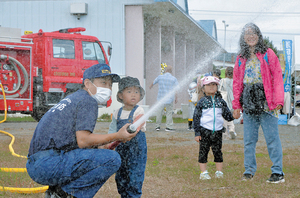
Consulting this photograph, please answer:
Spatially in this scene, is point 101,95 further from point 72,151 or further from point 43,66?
point 43,66

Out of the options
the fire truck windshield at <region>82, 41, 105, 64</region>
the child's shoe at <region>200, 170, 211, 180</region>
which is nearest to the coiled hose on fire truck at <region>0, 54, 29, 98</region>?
the fire truck windshield at <region>82, 41, 105, 64</region>

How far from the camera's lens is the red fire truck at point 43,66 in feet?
35.5

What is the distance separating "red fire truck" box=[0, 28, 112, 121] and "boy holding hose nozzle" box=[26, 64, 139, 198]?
27.4ft

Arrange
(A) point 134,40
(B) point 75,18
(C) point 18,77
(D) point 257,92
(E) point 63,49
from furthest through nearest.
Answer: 1. (B) point 75,18
2. (A) point 134,40
3. (E) point 63,49
4. (C) point 18,77
5. (D) point 257,92

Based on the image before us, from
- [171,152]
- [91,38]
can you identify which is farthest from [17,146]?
[91,38]

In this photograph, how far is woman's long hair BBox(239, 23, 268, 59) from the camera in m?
4.68

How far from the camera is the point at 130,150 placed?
3.64m

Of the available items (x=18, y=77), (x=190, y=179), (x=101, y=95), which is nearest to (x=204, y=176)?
(x=190, y=179)

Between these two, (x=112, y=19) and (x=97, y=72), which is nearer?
(x=97, y=72)

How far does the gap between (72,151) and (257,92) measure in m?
2.60

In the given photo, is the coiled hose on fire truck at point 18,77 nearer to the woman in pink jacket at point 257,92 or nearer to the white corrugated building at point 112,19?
→ the white corrugated building at point 112,19

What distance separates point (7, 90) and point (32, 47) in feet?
5.04

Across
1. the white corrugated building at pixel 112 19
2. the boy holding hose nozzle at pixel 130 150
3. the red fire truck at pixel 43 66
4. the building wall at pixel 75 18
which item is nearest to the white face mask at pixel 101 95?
the boy holding hose nozzle at pixel 130 150

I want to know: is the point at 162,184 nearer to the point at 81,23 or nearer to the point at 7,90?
the point at 7,90
